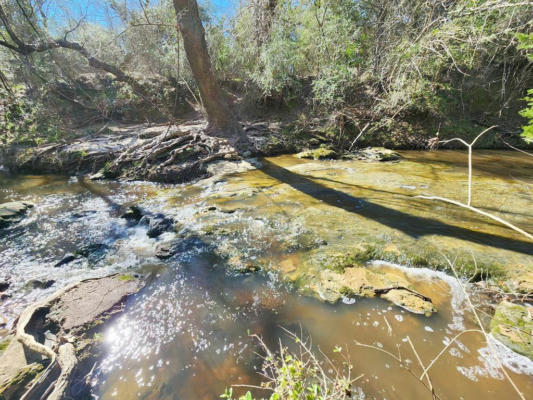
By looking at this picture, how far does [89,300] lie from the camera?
3.03m

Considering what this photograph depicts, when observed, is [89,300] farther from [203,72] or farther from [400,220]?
[203,72]

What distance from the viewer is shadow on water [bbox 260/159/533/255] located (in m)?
3.38

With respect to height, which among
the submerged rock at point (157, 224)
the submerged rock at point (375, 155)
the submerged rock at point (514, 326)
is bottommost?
the submerged rock at point (514, 326)

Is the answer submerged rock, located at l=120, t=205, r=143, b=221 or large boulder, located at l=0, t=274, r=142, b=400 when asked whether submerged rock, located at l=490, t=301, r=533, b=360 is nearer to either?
large boulder, located at l=0, t=274, r=142, b=400

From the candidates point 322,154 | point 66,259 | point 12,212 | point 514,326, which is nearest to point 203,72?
point 322,154

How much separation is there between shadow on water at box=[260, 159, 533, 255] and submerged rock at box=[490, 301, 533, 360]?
108 cm

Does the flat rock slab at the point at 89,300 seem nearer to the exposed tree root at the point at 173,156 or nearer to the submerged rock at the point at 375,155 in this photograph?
the exposed tree root at the point at 173,156

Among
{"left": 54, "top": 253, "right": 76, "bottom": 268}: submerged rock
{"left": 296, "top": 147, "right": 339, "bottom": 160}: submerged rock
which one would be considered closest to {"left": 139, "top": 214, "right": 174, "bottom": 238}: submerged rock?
{"left": 54, "top": 253, "right": 76, "bottom": 268}: submerged rock

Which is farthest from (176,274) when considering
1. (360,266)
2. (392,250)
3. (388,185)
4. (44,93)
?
(44,93)

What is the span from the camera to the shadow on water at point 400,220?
133 inches

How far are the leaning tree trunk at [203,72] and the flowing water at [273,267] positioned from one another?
2.99m

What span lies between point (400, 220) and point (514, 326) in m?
1.98

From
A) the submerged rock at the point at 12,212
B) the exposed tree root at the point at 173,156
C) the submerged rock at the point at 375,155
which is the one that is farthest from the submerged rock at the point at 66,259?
the submerged rock at the point at 375,155

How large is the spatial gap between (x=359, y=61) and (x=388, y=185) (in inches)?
228
